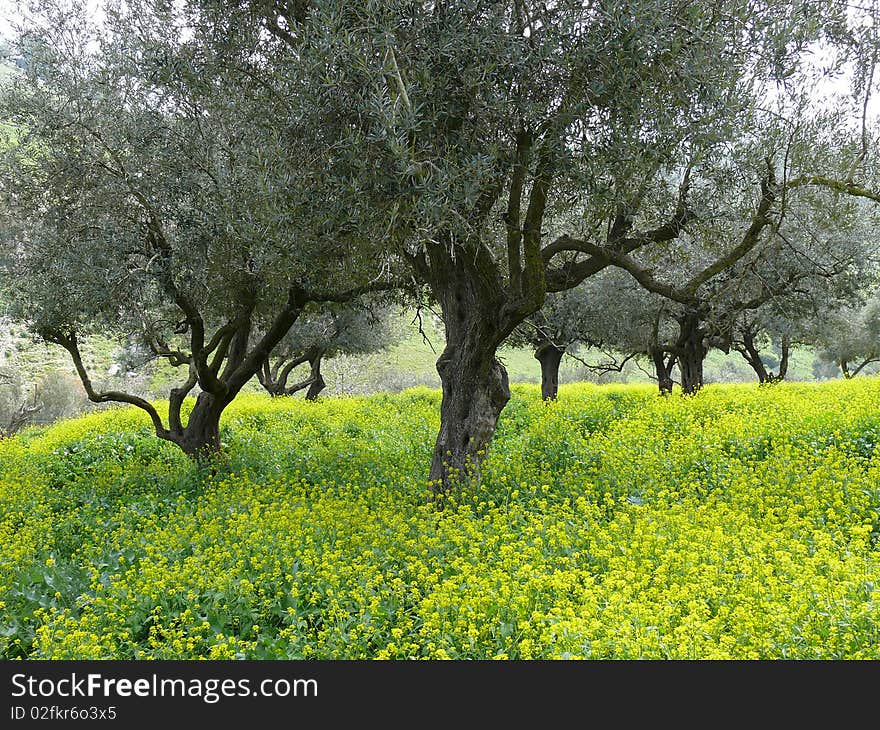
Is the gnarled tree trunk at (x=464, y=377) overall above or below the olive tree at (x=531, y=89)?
below

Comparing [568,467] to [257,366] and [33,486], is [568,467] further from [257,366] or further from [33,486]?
[33,486]

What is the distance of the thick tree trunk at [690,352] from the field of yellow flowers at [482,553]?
9.86 meters

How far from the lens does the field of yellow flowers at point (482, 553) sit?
5.72 meters

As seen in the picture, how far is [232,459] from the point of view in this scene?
1488 centimetres

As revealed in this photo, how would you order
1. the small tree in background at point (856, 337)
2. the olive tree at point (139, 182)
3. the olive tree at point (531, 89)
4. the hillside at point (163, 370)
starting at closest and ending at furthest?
the olive tree at point (531, 89)
the olive tree at point (139, 182)
the hillside at point (163, 370)
the small tree in background at point (856, 337)

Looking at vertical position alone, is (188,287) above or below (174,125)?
below

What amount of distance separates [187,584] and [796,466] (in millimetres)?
9014

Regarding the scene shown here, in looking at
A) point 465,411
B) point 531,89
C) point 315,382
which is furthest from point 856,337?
point 531,89

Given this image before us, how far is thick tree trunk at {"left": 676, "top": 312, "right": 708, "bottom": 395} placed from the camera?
24.5 metres

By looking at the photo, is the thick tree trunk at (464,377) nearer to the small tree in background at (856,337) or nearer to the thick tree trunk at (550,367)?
the thick tree trunk at (550,367)

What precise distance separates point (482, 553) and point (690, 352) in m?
19.3

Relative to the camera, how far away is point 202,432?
15047 mm

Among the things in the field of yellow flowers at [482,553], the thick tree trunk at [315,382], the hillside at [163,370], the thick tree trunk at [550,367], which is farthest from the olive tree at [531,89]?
the thick tree trunk at [315,382]

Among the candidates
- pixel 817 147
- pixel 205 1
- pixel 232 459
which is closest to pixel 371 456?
pixel 232 459
